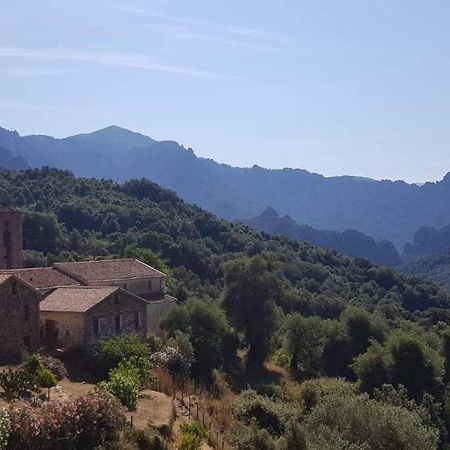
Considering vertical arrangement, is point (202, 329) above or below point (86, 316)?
below

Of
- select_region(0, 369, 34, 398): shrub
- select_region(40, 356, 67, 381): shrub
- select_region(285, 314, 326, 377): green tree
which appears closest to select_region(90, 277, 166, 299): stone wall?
select_region(285, 314, 326, 377): green tree

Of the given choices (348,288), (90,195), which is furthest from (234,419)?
(90,195)

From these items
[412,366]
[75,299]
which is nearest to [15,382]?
[75,299]

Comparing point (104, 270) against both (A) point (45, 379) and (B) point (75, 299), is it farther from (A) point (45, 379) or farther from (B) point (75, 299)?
(A) point (45, 379)

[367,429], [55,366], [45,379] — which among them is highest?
[45,379]

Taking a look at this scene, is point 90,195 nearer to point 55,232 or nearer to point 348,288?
point 55,232

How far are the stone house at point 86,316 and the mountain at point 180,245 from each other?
2196 cm

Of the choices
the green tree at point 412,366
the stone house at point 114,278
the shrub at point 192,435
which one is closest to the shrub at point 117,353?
the shrub at point 192,435

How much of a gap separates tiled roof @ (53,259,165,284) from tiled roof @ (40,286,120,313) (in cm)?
513

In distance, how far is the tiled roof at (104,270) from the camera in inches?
1683

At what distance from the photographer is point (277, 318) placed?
1923 inches

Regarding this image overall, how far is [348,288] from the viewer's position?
9531 cm

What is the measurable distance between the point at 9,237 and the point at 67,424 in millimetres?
29226

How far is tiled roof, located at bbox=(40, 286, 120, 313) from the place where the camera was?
34.2 m
